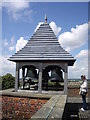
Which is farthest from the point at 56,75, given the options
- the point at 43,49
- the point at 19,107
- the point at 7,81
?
the point at 7,81

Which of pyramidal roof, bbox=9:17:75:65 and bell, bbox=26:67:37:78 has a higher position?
pyramidal roof, bbox=9:17:75:65

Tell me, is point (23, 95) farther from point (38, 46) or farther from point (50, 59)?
point (38, 46)

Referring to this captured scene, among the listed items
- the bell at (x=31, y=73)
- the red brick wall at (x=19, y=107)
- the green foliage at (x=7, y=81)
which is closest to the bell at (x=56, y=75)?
the bell at (x=31, y=73)

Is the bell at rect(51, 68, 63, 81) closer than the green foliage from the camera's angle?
Yes

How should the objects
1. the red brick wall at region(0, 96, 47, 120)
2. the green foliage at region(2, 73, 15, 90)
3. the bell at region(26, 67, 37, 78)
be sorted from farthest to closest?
the green foliage at region(2, 73, 15, 90) < the bell at region(26, 67, 37, 78) < the red brick wall at region(0, 96, 47, 120)

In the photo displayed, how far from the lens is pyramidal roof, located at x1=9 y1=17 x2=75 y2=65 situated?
853 cm

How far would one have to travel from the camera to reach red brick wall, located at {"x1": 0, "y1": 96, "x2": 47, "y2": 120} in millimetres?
6977

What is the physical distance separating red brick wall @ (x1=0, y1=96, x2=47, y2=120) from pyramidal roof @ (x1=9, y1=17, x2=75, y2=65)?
6.17ft

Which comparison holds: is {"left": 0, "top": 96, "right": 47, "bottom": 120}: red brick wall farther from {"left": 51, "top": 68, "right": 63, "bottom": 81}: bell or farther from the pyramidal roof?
{"left": 51, "top": 68, "right": 63, "bottom": 81}: bell

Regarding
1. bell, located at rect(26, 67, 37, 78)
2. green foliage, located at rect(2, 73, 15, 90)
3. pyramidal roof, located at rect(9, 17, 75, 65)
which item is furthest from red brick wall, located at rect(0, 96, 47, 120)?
green foliage, located at rect(2, 73, 15, 90)

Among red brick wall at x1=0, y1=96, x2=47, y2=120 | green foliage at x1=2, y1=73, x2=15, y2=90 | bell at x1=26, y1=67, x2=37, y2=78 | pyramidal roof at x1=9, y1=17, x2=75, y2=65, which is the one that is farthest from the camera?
green foliage at x1=2, y1=73, x2=15, y2=90

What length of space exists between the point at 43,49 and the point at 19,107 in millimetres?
2757

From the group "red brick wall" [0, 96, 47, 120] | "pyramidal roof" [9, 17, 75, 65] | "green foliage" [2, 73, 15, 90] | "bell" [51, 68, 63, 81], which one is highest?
"pyramidal roof" [9, 17, 75, 65]

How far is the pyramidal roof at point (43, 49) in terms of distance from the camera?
8531 mm
